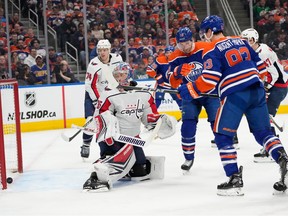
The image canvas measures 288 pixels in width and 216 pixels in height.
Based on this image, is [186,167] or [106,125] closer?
[106,125]

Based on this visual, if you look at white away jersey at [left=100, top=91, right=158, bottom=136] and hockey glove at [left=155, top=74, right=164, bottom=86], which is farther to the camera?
hockey glove at [left=155, top=74, right=164, bottom=86]

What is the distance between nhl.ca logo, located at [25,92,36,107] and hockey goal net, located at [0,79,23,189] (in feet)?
0.98

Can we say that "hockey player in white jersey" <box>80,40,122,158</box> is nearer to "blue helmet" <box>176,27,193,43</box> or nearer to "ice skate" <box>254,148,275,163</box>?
"blue helmet" <box>176,27,193,43</box>

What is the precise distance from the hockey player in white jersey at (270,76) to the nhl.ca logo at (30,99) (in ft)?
14.2

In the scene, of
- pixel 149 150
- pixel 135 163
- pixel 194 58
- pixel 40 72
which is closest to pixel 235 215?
pixel 135 163

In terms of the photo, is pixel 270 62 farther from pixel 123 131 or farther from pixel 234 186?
pixel 234 186

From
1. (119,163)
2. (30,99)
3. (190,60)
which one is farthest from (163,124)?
(30,99)

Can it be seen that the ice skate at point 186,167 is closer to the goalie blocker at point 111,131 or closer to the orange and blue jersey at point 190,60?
the goalie blocker at point 111,131

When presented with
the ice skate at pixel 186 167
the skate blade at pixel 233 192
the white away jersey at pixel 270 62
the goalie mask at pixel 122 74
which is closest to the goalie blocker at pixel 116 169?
the ice skate at pixel 186 167

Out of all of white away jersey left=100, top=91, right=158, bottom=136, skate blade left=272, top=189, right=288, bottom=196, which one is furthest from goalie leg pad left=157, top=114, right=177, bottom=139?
skate blade left=272, top=189, right=288, bottom=196

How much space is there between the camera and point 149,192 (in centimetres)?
500

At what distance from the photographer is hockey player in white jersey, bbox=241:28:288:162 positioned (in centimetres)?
625

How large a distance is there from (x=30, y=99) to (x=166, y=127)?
482cm

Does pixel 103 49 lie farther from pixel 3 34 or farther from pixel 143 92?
pixel 3 34
